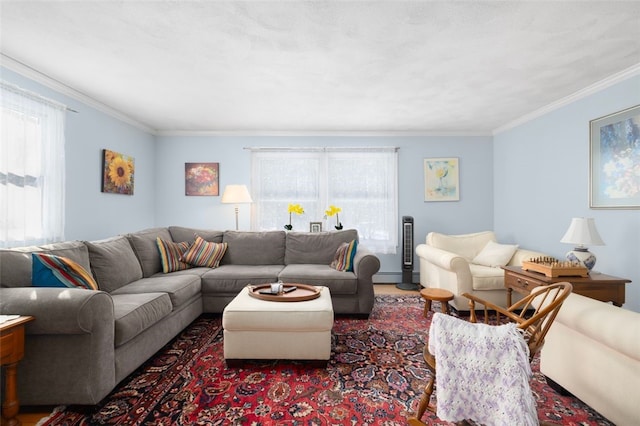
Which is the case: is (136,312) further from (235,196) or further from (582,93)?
(582,93)

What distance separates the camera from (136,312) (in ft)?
7.16

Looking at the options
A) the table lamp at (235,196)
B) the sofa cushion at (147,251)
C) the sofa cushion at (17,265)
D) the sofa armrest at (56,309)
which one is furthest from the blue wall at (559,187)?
the sofa cushion at (17,265)

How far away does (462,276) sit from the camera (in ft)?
11.4

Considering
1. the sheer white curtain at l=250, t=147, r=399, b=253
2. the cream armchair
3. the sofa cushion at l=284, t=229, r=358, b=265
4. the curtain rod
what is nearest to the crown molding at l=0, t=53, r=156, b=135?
the curtain rod

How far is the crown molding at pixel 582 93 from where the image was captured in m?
2.90

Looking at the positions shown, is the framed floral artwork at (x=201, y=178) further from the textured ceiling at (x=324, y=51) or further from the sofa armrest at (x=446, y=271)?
→ the sofa armrest at (x=446, y=271)

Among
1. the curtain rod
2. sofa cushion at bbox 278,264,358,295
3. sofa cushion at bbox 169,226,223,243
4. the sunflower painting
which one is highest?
the curtain rod

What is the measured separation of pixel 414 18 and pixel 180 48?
5.90ft

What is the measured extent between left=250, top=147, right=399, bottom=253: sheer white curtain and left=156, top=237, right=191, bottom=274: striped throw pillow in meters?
1.55

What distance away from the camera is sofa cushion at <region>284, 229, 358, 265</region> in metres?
4.12

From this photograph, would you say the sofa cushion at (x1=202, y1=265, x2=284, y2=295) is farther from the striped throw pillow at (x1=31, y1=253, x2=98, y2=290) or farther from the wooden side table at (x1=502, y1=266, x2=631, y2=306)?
the wooden side table at (x1=502, y1=266, x2=631, y2=306)

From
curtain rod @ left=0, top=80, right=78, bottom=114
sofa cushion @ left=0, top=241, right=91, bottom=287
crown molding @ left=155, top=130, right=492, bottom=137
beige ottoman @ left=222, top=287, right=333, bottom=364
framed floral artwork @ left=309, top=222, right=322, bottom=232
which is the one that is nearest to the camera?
sofa cushion @ left=0, top=241, right=91, bottom=287

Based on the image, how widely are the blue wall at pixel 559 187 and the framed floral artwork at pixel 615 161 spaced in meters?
0.08

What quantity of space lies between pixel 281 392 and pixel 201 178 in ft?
13.1
